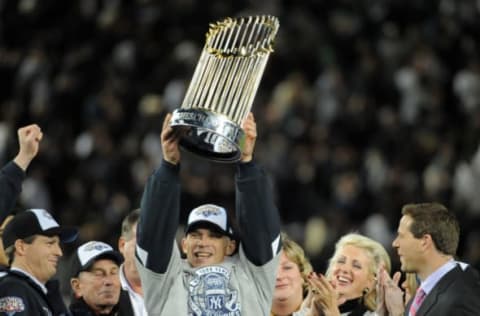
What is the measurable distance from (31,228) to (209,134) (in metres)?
1.37

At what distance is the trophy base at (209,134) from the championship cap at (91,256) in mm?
1308

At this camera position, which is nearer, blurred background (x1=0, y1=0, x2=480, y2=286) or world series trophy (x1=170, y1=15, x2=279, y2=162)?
world series trophy (x1=170, y1=15, x2=279, y2=162)

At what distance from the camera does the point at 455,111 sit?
15.6 meters

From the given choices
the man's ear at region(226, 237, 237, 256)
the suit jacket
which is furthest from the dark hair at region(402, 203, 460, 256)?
the man's ear at region(226, 237, 237, 256)

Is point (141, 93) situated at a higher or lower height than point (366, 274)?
higher

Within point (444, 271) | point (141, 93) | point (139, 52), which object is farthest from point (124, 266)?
point (139, 52)

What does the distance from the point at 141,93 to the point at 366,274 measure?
870 cm

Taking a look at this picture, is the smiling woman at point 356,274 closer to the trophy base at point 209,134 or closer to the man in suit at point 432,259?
the man in suit at point 432,259

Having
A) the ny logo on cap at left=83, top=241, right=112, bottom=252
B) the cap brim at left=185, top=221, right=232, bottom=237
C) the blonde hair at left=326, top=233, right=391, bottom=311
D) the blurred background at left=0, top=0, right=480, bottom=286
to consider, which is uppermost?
the blurred background at left=0, top=0, right=480, bottom=286

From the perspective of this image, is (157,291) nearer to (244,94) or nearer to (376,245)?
(244,94)

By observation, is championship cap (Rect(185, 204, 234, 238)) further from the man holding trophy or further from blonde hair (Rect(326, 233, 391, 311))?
blonde hair (Rect(326, 233, 391, 311))

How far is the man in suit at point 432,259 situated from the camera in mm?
6676

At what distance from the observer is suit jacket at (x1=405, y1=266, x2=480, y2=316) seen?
21.6 ft

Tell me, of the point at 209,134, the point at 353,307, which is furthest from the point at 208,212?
the point at 353,307
